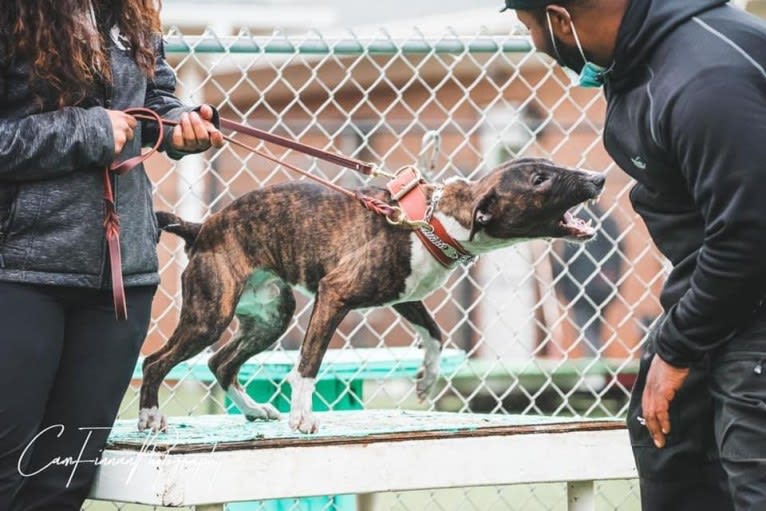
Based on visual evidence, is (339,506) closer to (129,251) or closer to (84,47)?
(129,251)

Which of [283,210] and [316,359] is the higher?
[283,210]

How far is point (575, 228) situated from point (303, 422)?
3.38 ft

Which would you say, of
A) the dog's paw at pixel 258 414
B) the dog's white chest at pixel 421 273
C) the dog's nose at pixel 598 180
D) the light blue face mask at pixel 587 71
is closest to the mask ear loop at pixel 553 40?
the light blue face mask at pixel 587 71

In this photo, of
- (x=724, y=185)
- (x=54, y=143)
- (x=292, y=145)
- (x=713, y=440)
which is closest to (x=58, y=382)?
(x=54, y=143)

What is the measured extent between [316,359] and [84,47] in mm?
1187

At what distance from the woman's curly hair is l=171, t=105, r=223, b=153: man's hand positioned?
236 mm

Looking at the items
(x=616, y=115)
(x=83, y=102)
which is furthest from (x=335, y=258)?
(x=616, y=115)

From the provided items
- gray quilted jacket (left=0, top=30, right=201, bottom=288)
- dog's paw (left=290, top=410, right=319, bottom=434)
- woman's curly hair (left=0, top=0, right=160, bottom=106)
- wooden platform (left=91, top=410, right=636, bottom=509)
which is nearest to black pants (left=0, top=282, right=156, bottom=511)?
gray quilted jacket (left=0, top=30, right=201, bottom=288)

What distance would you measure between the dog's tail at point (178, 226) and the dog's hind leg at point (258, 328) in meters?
0.26

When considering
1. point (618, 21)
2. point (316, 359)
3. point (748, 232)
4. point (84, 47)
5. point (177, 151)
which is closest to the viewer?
point (748, 232)

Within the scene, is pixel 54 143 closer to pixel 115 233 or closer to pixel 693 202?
pixel 115 233

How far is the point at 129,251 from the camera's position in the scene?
3.06 meters

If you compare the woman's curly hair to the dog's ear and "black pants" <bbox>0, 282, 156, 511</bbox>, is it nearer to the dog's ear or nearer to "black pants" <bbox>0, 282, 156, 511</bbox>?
"black pants" <bbox>0, 282, 156, 511</bbox>

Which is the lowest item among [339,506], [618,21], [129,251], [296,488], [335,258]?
[339,506]
